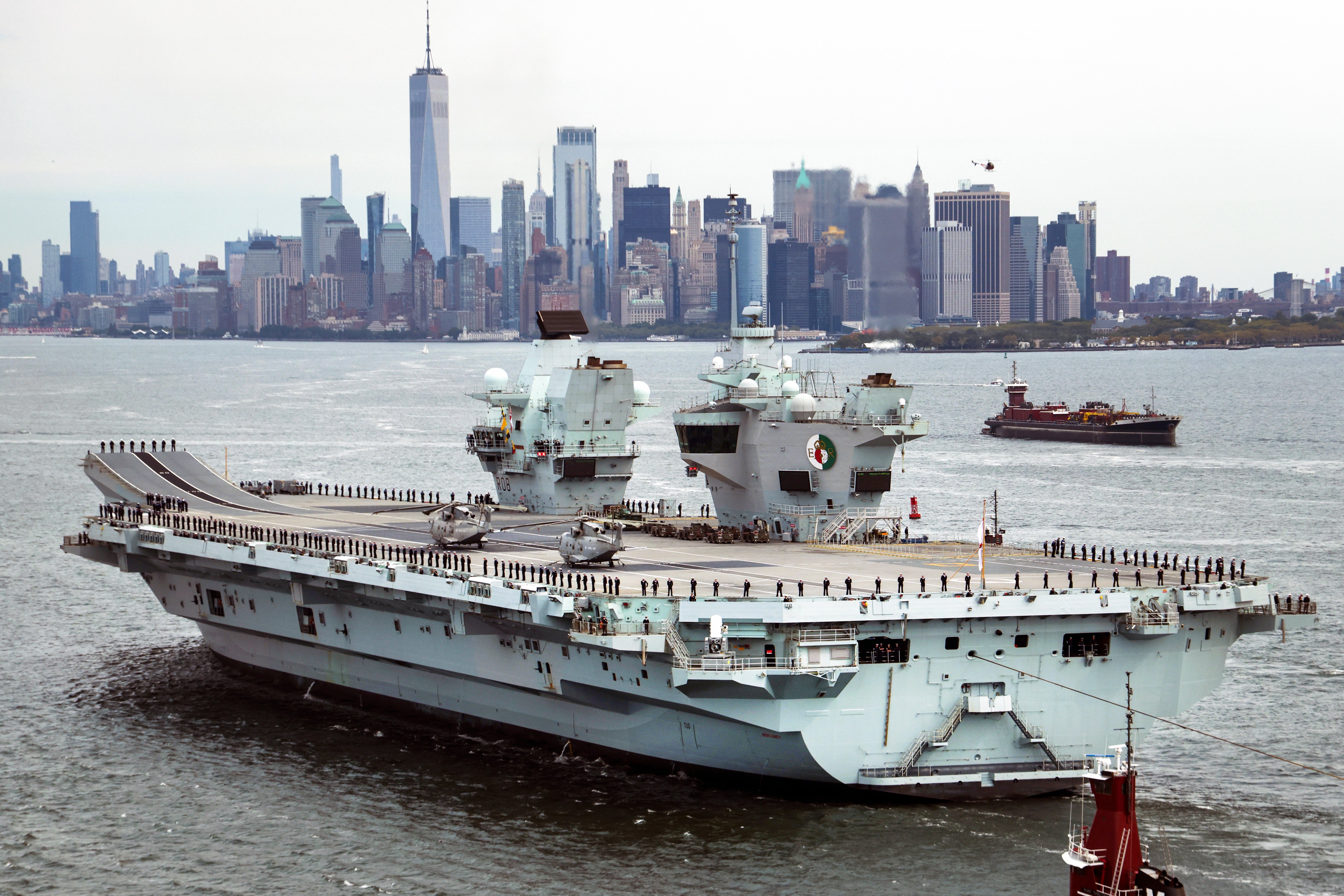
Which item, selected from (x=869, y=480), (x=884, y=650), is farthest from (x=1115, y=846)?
(x=869, y=480)

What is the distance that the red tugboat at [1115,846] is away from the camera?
18156 mm

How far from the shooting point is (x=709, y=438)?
3938 cm

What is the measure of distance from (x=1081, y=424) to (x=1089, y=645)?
81878 millimetres

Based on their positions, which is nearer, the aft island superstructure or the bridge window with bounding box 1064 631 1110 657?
the bridge window with bounding box 1064 631 1110 657

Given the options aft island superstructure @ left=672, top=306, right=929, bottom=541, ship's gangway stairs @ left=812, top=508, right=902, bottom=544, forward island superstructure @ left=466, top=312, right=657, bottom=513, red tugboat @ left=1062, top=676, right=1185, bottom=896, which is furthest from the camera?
forward island superstructure @ left=466, top=312, right=657, bottom=513

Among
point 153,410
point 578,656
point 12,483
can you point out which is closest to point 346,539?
point 578,656

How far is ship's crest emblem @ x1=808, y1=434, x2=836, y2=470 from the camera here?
123 ft

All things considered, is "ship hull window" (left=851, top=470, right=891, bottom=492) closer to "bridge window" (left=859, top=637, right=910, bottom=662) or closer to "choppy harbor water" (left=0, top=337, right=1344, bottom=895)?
"choppy harbor water" (left=0, top=337, right=1344, bottom=895)

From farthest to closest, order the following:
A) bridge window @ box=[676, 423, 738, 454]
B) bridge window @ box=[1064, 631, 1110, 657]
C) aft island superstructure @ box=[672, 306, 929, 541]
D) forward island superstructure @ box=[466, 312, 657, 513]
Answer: forward island superstructure @ box=[466, 312, 657, 513] < bridge window @ box=[676, 423, 738, 454] < aft island superstructure @ box=[672, 306, 929, 541] < bridge window @ box=[1064, 631, 1110, 657]

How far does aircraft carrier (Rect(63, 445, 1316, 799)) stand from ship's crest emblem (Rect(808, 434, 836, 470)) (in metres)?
2.00

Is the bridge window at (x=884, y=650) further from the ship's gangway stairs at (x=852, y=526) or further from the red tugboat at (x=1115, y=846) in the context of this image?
the ship's gangway stairs at (x=852, y=526)

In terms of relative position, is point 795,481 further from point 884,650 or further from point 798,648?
point 798,648

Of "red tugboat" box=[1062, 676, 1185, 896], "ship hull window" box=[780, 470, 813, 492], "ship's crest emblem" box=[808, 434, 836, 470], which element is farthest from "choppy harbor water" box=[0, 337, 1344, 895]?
"ship's crest emblem" box=[808, 434, 836, 470]

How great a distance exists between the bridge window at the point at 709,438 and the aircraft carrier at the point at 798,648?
3.17 metres
